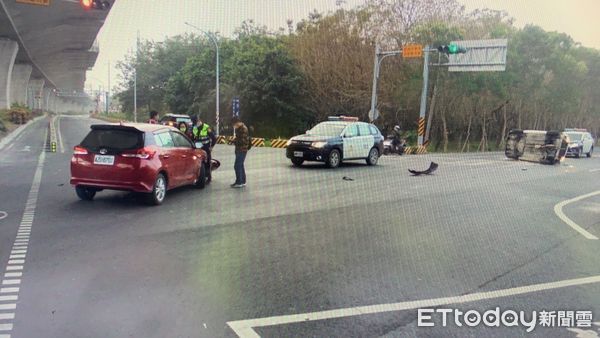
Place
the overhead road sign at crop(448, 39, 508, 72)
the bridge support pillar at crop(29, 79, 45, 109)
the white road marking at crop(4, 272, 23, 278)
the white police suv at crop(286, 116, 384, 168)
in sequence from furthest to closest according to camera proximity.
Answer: the bridge support pillar at crop(29, 79, 45, 109) < the overhead road sign at crop(448, 39, 508, 72) < the white police suv at crop(286, 116, 384, 168) < the white road marking at crop(4, 272, 23, 278)

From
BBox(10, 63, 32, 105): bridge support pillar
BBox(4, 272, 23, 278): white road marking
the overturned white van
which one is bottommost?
BBox(4, 272, 23, 278): white road marking

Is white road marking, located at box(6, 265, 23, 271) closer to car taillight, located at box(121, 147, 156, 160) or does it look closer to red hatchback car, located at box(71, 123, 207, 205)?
red hatchback car, located at box(71, 123, 207, 205)

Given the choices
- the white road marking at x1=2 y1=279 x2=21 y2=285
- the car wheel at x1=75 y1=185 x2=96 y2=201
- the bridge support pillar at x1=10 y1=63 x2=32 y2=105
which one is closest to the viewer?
the white road marking at x1=2 y1=279 x2=21 y2=285

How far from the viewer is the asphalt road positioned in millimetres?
4137

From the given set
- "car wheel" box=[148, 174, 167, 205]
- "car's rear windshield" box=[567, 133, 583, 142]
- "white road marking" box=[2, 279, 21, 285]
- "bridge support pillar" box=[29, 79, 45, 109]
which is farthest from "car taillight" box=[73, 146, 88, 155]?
"bridge support pillar" box=[29, 79, 45, 109]

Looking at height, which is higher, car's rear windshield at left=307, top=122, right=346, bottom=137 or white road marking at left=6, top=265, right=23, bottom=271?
car's rear windshield at left=307, top=122, right=346, bottom=137

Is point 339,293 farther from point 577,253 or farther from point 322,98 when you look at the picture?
point 322,98

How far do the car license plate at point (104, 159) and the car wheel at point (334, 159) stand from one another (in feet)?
27.6

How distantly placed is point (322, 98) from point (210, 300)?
33.5 metres

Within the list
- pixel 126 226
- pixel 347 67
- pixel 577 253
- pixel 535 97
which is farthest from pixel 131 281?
pixel 535 97

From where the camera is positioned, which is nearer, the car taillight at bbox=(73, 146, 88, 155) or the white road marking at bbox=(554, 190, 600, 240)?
the white road marking at bbox=(554, 190, 600, 240)

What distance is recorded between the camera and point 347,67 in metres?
34.5

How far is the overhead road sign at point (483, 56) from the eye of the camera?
997 inches

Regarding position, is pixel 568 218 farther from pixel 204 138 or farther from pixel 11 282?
pixel 11 282
